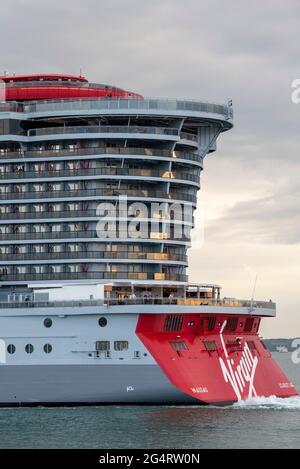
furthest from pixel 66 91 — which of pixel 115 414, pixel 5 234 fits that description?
pixel 115 414

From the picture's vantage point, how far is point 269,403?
73375 mm

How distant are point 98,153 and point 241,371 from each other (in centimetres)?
1506

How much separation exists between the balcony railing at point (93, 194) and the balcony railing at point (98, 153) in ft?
6.96

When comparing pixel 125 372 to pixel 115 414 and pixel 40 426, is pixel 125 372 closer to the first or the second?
pixel 115 414

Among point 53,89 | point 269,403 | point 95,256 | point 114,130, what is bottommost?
point 269,403

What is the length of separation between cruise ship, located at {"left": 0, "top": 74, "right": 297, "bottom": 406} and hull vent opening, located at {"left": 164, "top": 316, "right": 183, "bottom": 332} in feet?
0.28

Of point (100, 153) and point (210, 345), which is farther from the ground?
point (100, 153)

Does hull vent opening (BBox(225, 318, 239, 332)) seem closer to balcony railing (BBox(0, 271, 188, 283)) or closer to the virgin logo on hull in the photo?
the virgin logo on hull

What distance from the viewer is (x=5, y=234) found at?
75.2 metres

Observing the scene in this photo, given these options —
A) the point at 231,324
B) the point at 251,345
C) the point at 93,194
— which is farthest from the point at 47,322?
the point at 251,345

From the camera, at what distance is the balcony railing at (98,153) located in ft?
241

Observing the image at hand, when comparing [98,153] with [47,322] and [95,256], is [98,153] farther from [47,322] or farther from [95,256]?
[47,322]

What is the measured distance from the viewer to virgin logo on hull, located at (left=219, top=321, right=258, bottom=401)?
7125 centimetres

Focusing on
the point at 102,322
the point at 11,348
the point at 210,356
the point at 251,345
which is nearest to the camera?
the point at 102,322
